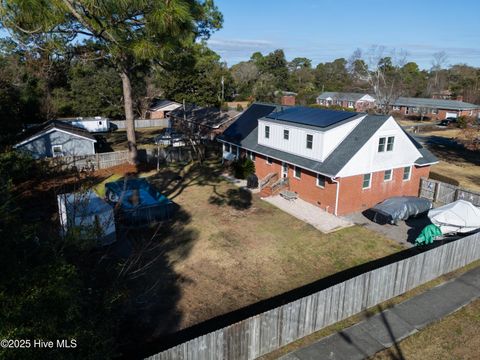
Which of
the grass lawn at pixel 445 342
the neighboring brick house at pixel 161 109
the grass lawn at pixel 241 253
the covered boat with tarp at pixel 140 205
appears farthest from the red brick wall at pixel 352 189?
the neighboring brick house at pixel 161 109

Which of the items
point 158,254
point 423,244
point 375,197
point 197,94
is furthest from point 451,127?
point 158,254

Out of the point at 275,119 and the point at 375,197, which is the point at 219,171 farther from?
the point at 375,197

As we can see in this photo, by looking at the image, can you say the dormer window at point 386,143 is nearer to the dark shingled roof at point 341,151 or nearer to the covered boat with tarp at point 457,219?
the dark shingled roof at point 341,151

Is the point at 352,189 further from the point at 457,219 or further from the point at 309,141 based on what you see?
the point at 457,219

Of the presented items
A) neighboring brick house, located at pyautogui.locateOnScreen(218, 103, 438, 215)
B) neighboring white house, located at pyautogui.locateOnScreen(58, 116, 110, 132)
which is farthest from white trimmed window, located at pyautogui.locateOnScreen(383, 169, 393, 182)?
neighboring white house, located at pyautogui.locateOnScreen(58, 116, 110, 132)

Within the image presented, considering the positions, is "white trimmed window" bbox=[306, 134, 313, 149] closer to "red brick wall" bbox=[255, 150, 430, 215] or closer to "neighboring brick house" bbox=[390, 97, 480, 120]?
"red brick wall" bbox=[255, 150, 430, 215]

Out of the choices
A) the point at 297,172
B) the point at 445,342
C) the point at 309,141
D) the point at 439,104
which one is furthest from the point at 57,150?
the point at 439,104
